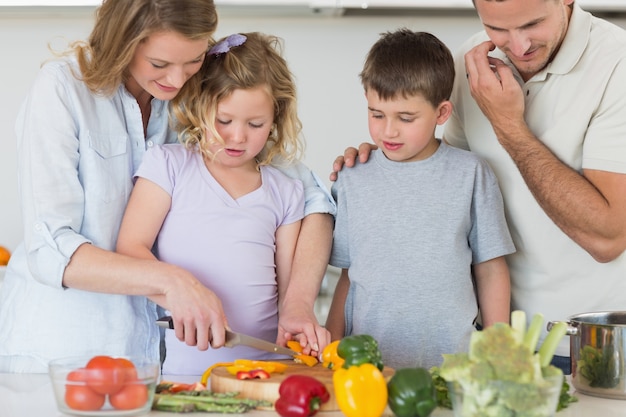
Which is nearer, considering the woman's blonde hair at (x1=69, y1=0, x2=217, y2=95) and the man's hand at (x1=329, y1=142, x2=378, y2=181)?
the woman's blonde hair at (x1=69, y1=0, x2=217, y2=95)

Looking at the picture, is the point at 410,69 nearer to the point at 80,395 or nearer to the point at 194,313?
the point at 194,313

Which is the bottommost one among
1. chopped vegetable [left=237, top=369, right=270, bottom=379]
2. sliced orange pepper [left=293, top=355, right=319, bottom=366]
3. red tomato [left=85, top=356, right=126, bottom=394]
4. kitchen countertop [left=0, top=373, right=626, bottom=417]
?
kitchen countertop [left=0, top=373, right=626, bottom=417]

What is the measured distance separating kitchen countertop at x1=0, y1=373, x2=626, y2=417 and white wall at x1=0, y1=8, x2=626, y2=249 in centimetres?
168

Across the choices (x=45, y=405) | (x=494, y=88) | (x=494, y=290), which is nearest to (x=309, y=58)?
(x=494, y=88)

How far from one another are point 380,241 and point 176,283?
1.63 ft

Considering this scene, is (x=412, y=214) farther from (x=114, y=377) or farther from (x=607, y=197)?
(x=114, y=377)

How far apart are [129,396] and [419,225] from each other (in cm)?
81

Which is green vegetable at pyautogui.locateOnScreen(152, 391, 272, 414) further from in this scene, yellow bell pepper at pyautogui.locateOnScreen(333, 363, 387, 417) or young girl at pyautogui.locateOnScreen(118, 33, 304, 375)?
young girl at pyautogui.locateOnScreen(118, 33, 304, 375)

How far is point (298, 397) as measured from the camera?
1.39 meters

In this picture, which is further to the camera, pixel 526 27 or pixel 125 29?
pixel 526 27

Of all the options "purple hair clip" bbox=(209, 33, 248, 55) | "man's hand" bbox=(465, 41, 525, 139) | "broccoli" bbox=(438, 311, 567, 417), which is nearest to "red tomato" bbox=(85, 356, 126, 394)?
"broccoli" bbox=(438, 311, 567, 417)

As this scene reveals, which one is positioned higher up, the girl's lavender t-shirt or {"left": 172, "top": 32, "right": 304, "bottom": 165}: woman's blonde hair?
{"left": 172, "top": 32, "right": 304, "bottom": 165}: woman's blonde hair

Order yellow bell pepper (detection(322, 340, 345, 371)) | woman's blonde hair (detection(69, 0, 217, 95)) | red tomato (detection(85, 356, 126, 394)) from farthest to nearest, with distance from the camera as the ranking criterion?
1. woman's blonde hair (detection(69, 0, 217, 95))
2. yellow bell pepper (detection(322, 340, 345, 371))
3. red tomato (detection(85, 356, 126, 394))

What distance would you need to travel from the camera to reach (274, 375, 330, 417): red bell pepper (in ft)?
4.57
